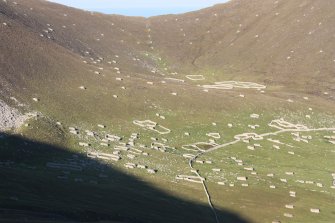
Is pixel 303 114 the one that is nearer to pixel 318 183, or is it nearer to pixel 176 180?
pixel 318 183

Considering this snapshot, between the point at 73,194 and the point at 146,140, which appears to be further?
the point at 146,140

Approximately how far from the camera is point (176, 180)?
284ft

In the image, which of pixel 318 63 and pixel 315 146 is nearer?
pixel 315 146

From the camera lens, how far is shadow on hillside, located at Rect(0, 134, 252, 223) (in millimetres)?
60562

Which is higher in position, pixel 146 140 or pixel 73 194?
pixel 146 140

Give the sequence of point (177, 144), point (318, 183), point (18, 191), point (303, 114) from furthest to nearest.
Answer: point (303, 114) < point (177, 144) < point (318, 183) < point (18, 191)

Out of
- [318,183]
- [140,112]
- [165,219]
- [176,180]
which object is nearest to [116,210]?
[165,219]

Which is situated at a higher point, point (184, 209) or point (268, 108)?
point (268, 108)

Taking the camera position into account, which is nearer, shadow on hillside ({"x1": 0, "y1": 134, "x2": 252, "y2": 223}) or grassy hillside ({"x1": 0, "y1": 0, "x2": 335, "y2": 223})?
shadow on hillside ({"x1": 0, "y1": 134, "x2": 252, "y2": 223})

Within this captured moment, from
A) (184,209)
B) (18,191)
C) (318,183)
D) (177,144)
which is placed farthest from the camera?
(177,144)

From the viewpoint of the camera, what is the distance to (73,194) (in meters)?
69.9

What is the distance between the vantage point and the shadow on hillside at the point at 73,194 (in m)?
60.6

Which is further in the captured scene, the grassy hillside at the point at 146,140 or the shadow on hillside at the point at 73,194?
the grassy hillside at the point at 146,140

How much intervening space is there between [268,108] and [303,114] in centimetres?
854
